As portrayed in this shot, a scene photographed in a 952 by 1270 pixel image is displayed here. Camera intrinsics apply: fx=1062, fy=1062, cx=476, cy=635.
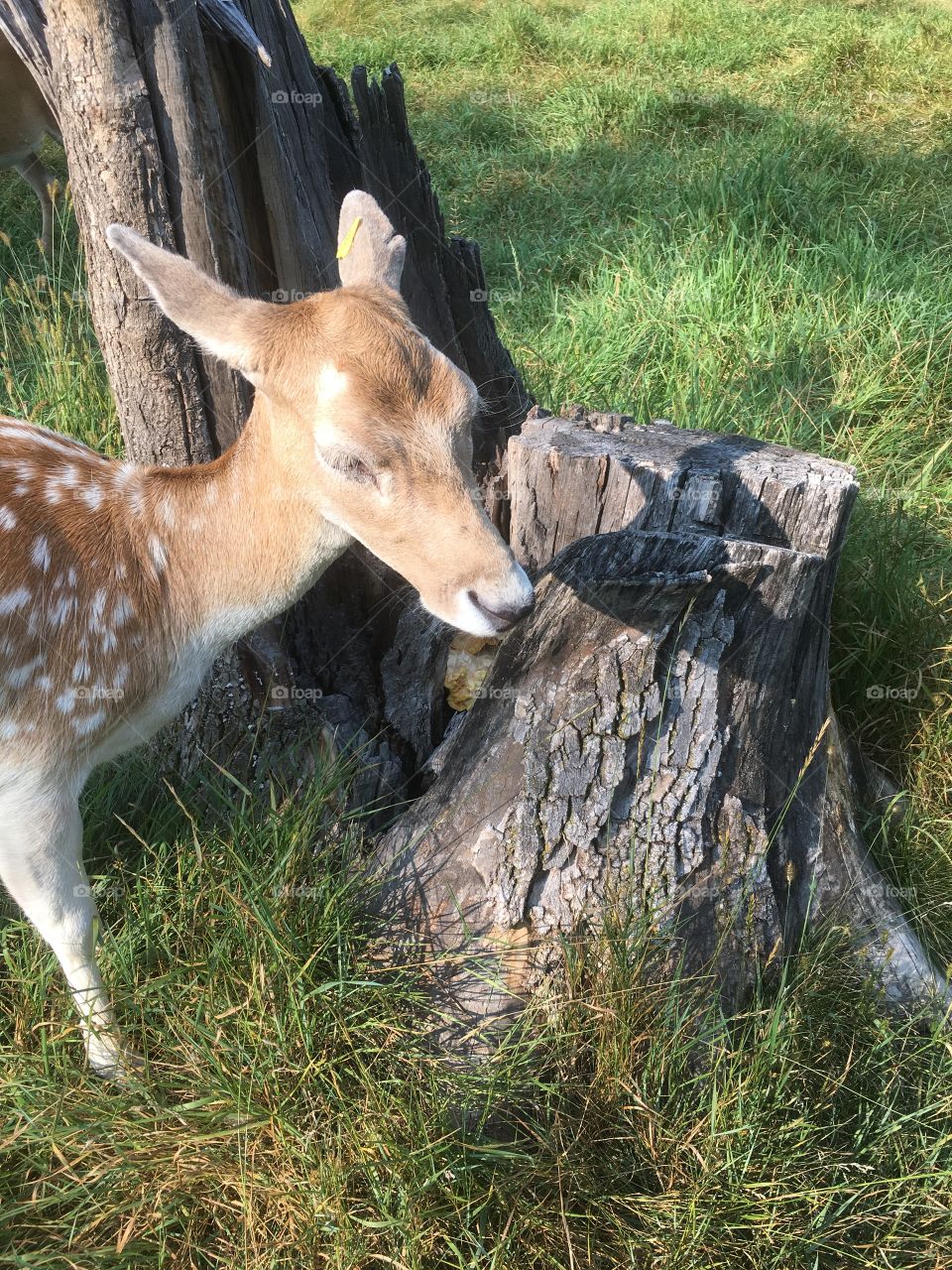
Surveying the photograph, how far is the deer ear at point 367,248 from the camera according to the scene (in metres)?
2.43

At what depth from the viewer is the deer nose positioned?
1999mm

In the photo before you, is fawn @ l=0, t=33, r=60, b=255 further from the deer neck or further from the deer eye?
the deer eye

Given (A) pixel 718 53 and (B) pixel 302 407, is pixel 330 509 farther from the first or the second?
(A) pixel 718 53

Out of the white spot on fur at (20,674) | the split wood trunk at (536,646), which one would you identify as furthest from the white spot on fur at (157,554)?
the split wood trunk at (536,646)

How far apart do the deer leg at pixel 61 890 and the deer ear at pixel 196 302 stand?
1.00 m

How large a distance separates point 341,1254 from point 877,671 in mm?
2174

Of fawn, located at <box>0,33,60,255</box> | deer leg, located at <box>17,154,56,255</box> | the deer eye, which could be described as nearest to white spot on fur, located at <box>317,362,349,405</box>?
the deer eye

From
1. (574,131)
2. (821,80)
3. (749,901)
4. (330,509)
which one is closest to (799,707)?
(749,901)

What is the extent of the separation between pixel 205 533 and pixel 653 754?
3.70 ft

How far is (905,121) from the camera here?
725 cm

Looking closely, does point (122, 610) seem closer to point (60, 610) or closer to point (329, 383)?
point (60, 610)

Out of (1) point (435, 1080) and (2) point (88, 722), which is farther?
(2) point (88, 722)

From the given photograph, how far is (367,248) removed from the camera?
2.45 m

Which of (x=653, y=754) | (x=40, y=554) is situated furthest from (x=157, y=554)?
(x=653, y=754)
